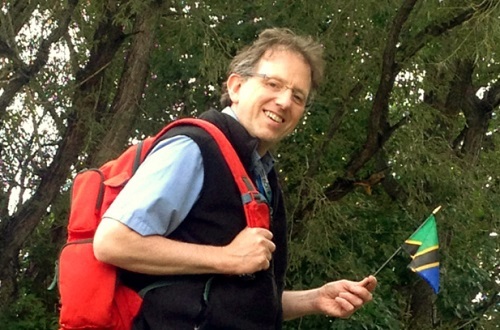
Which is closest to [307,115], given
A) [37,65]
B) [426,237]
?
[37,65]

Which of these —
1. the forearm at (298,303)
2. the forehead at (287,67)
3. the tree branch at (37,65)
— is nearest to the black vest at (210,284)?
the forehead at (287,67)

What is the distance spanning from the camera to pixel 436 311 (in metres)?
A: 10.1

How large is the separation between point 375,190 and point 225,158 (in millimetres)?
7442

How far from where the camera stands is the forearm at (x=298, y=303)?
103 inches

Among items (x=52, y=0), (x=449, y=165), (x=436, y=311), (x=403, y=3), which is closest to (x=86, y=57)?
(x=52, y=0)

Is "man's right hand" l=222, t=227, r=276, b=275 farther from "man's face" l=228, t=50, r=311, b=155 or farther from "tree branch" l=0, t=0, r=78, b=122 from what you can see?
"tree branch" l=0, t=0, r=78, b=122

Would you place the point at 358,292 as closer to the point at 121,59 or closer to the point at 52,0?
the point at 52,0

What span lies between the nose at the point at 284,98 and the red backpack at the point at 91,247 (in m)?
0.21

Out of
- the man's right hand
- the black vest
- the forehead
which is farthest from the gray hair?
the man's right hand

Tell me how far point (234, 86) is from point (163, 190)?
1.49 ft

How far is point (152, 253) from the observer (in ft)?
6.57

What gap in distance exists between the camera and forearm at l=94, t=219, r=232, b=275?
1978 mm

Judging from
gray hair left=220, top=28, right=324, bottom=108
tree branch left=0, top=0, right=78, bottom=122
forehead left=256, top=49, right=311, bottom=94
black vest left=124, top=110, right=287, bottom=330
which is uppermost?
tree branch left=0, top=0, right=78, bottom=122

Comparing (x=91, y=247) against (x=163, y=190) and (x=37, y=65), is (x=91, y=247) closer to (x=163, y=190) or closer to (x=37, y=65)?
(x=163, y=190)
